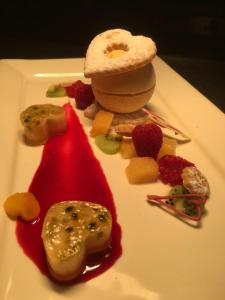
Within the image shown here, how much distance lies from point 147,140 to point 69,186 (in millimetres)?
373

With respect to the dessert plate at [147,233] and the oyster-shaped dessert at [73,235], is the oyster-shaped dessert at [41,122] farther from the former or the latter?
the oyster-shaped dessert at [73,235]

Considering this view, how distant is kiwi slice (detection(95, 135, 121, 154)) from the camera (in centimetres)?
166

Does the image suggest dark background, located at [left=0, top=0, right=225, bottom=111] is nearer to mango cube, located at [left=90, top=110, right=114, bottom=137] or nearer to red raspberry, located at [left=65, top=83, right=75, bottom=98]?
red raspberry, located at [left=65, top=83, right=75, bottom=98]

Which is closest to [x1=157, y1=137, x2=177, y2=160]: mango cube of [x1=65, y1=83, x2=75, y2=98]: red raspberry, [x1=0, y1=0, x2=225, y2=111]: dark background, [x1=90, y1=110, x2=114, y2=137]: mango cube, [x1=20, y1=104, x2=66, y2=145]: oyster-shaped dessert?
[x1=90, y1=110, x2=114, y2=137]: mango cube

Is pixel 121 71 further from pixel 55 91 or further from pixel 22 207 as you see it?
pixel 22 207

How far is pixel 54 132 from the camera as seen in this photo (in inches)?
70.0

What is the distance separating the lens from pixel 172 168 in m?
1.49

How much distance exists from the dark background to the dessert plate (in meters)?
1.17

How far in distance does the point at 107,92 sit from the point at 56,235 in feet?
2.93

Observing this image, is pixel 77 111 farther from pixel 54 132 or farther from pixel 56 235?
pixel 56 235

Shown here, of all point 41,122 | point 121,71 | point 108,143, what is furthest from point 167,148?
point 41,122

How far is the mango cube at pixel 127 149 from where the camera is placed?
1632 mm

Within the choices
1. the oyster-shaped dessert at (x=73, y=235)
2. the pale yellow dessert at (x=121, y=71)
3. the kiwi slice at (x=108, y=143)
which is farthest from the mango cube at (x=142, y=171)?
the pale yellow dessert at (x=121, y=71)

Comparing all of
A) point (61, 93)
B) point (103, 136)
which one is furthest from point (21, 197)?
point (61, 93)
